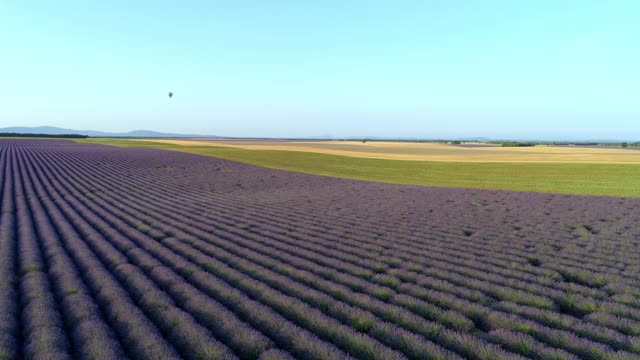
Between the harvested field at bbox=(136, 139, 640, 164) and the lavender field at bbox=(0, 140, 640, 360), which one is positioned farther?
the harvested field at bbox=(136, 139, 640, 164)

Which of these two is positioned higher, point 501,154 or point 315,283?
point 315,283

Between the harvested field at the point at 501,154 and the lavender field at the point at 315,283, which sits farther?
the harvested field at the point at 501,154

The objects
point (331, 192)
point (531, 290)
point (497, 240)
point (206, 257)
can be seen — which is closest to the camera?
point (531, 290)

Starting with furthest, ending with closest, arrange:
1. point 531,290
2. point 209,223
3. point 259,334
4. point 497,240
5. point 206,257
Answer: point 209,223, point 497,240, point 206,257, point 531,290, point 259,334

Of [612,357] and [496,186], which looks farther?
[496,186]

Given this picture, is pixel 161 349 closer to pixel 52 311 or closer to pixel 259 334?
pixel 259 334

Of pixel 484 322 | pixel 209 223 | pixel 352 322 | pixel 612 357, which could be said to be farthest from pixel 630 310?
pixel 209 223

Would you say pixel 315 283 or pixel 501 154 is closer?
pixel 315 283
